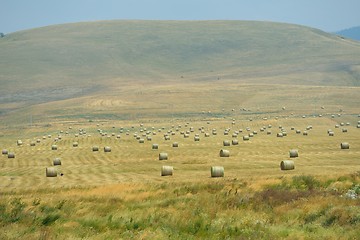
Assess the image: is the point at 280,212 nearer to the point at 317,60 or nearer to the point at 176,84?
the point at 176,84

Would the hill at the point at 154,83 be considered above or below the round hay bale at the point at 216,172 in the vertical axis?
above

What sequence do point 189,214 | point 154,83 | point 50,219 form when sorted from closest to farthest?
point 50,219 → point 189,214 → point 154,83

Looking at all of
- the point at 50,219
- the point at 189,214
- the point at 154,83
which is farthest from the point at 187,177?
the point at 154,83

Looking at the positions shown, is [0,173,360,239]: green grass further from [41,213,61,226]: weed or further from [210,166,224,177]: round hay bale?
[210,166,224,177]: round hay bale

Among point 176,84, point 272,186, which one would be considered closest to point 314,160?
point 272,186

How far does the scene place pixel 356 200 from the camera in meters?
22.1

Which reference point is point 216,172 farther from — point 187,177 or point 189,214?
point 189,214

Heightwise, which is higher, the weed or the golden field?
the weed

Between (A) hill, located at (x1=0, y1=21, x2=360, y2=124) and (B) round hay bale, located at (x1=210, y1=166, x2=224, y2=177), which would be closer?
(B) round hay bale, located at (x1=210, y1=166, x2=224, y2=177)

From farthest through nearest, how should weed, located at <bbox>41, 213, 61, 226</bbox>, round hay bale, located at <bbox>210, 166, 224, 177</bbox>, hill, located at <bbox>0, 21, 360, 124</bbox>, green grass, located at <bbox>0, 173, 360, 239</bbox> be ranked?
hill, located at <bbox>0, 21, 360, 124</bbox> < round hay bale, located at <bbox>210, 166, 224, 177</bbox> < weed, located at <bbox>41, 213, 61, 226</bbox> < green grass, located at <bbox>0, 173, 360, 239</bbox>

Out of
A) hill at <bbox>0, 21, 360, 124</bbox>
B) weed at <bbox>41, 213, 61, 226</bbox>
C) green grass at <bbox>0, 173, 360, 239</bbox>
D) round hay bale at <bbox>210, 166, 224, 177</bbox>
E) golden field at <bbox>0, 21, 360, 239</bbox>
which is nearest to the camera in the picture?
green grass at <bbox>0, 173, 360, 239</bbox>

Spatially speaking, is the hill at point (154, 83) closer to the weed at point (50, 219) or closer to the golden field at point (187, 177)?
the golden field at point (187, 177)

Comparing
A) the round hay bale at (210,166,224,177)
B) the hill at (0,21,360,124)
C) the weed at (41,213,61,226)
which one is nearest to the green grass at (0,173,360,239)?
the weed at (41,213,61,226)

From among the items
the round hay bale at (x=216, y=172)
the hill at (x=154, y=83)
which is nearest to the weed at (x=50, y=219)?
the round hay bale at (x=216, y=172)
